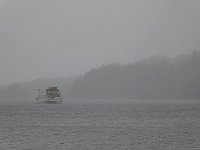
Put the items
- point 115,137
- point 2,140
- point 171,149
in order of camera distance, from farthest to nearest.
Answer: point 115,137 → point 2,140 → point 171,149

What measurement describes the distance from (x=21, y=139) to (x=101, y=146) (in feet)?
59.3

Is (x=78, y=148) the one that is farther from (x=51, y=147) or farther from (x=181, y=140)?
(x=181, y=140)

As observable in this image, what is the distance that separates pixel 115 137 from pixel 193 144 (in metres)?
19.3

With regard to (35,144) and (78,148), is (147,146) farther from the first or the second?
(35,144)

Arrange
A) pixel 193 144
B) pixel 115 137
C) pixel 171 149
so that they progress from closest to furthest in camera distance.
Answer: pixel 171 149 < pixel 193 144 < pixel 115 137

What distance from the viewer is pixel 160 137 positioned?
94.6 meters

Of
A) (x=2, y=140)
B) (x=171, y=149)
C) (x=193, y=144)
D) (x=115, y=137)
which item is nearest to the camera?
(x=171, y=149)

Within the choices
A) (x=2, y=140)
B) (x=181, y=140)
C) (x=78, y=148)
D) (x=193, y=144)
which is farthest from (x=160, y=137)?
(x=2, y=140)

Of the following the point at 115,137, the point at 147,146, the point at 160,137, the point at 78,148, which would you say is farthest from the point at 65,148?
the point at 160,137

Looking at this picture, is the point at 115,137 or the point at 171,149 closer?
the point at 171,149

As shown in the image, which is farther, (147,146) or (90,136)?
(90,136)

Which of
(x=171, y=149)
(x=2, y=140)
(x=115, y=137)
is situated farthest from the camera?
(x=115, y=137)

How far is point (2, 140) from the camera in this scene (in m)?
86.2

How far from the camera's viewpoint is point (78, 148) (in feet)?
249
